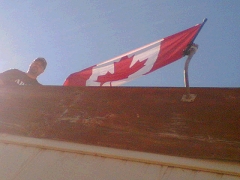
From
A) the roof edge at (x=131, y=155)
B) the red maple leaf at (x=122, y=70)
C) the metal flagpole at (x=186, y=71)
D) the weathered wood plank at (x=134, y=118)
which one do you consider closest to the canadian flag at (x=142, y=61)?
the red maple leaf at (x=122, y=70)

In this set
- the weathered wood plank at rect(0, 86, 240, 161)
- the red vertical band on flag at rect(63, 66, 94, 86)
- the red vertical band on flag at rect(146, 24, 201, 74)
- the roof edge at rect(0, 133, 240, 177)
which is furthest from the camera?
the red vertical band on flag at rect(63, 66, 94, 86)

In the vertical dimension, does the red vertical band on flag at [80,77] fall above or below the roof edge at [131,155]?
above

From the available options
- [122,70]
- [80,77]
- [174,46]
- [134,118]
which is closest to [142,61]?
[122,70]

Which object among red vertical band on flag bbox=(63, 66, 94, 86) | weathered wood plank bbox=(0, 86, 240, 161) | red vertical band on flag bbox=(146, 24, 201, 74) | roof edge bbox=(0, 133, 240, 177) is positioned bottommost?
roof edge bbox=(0, 133, 240, 177)

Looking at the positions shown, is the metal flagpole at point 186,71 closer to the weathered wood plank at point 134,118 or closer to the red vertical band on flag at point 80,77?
the weathered wood plank at point 134,118

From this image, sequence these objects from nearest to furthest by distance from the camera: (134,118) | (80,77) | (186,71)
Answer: (134,118), (186,71), (80,77)

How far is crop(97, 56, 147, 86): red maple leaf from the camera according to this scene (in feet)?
11.9

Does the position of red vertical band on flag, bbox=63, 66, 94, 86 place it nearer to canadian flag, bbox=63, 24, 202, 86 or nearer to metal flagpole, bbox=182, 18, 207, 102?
canadian flag, bbox=63, 24, 202, 86

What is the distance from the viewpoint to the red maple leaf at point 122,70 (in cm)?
363

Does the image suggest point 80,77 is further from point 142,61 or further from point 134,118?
point 134,118

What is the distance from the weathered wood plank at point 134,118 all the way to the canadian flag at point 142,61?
922mm

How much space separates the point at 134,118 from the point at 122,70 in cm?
145

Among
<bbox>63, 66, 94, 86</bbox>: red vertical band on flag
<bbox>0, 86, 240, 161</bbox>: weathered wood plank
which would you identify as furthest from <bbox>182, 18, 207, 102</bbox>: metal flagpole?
<bbox>63, 66, 94, 86</bbox>: red vertical band on flag

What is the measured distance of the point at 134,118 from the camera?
235 cm
